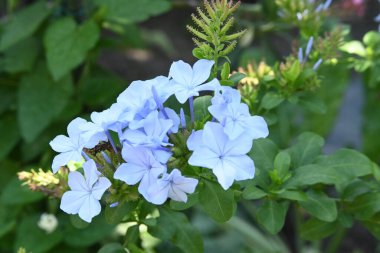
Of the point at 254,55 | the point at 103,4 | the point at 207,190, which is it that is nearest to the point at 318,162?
the point at 207,190

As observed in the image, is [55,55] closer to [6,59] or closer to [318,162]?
[6,59]

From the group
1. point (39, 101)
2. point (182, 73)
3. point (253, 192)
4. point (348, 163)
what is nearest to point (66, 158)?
point (182, 73)

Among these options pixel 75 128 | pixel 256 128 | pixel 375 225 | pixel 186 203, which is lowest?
pixel 375 225

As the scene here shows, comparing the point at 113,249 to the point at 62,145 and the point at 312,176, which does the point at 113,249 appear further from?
the point at 312,176

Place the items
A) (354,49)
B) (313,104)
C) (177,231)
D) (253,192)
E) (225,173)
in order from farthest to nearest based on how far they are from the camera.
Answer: (354,49)
(313,104)
(177,231)
(253,192)
(225,173)

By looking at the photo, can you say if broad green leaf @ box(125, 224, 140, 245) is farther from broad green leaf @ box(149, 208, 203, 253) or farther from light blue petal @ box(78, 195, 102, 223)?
light blue petal @ box(78, 195, 102, 223)

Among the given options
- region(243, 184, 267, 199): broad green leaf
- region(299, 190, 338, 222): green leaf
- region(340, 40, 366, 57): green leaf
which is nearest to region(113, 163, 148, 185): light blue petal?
region(243, 184, 267, 199): broad green leaf
